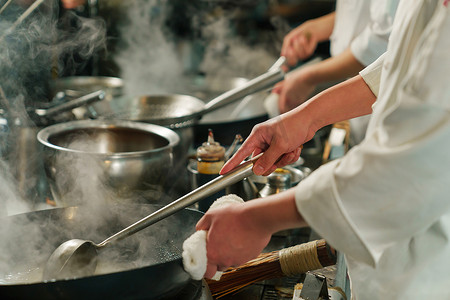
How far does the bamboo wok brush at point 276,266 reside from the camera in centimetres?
130

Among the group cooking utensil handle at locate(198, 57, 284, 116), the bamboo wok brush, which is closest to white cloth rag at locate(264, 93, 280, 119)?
→ cooking utensil handle at locate(198, 57, 284, 116)

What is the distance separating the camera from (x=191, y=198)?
117cm

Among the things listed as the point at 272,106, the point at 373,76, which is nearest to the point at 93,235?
the point at 373,76

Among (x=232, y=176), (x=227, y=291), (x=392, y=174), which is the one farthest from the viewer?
(x=227, y=291)

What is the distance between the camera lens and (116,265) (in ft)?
4.28

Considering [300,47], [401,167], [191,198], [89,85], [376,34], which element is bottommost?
[89,85]

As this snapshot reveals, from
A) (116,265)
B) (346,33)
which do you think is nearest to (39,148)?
(116,265)

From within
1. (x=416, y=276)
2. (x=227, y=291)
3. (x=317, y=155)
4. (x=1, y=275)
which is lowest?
(x=317, y=155)

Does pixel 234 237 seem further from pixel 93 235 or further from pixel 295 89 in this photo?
pixel 295 89

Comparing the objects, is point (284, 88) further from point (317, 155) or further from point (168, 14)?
point (168, 14)

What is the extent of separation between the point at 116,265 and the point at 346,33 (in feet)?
6.49

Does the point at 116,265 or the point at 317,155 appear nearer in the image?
the point at 116,265

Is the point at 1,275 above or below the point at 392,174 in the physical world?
below

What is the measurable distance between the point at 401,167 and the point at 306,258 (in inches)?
20.7
